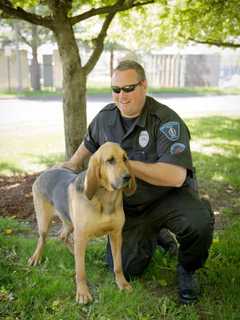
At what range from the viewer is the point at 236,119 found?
1484 centimetres

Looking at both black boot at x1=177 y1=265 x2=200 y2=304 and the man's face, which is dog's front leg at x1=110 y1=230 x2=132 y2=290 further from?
the man's face

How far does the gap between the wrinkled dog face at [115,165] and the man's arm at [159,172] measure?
35cm

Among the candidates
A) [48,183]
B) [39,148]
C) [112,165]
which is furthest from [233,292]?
[39,148]

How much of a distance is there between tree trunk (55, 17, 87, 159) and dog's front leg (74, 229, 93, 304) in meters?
2.96

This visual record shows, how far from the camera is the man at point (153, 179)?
3490 millimetres

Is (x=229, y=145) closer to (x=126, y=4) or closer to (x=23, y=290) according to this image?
(x=126, y=4)

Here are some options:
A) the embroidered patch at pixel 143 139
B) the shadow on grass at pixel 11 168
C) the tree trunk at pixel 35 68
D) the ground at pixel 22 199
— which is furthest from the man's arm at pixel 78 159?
the tree trunk at pixel 35 68

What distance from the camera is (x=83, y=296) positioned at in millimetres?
3438

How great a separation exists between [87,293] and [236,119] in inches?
487

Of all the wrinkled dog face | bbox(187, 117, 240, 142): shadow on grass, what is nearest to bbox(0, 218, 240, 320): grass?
the wrinkled dog face

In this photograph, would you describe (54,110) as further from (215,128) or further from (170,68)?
(170,68)

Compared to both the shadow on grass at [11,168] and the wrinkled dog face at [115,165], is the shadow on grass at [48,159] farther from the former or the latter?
the wrinkled dog face at [115,165]

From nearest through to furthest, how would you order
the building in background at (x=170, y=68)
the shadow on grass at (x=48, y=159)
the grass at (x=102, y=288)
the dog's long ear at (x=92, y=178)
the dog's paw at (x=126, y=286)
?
the dog's long ear at (x=92, y=178)
the grass at (x=102, y=288)
the dog's paw at (x=126, y=286)
the shadow on grass at (x=48, y=159)
the building in background at (x=170, y=68)

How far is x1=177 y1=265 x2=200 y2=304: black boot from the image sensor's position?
3.50m
